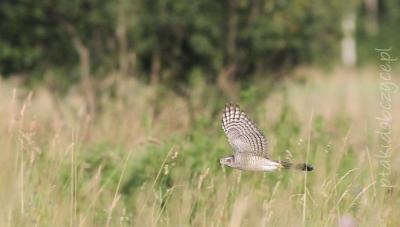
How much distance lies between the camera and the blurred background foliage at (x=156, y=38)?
411 inches

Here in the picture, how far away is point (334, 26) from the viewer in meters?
11.9

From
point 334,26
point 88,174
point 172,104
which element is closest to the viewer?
point 88,174

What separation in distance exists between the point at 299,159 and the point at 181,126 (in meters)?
2.47

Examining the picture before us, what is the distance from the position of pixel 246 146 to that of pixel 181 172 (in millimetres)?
1454

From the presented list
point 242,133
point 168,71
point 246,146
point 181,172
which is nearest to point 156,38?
point 168,71

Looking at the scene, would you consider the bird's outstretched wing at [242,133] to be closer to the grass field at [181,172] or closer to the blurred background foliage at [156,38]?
the grass field at [181,172]

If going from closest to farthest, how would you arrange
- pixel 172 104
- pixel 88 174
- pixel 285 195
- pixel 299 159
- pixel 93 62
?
pixel 285 195 → pixel 299 159 → pixel 88 174 → pixel 172 104 → pixel 93 62

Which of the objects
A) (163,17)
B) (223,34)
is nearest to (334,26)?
(223,34)

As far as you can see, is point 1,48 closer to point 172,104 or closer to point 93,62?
point 93,62

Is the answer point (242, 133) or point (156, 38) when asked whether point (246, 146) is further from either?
point (156, 38)

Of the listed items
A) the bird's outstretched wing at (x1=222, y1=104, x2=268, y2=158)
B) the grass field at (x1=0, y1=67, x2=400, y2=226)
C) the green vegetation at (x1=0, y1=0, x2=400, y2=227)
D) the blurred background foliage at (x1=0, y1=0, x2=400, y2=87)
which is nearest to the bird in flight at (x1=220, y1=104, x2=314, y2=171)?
the bird's outstretched wing at (x1=222, y1=104, x2=268, y2=158)

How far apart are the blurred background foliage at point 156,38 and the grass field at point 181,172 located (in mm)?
926

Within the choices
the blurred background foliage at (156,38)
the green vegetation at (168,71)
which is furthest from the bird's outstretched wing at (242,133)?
the blurred background foliage at (156,38)

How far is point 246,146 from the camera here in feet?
12.8
